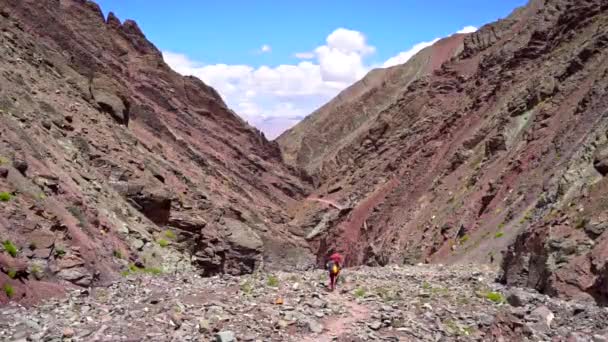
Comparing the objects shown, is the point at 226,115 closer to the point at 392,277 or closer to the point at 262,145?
the point at 262,145

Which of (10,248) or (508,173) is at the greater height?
(508,173)

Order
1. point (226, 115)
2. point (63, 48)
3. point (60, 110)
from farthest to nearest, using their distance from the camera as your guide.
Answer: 1. point (226, 115)
2. point (63, 48)
3. point (60, 110)

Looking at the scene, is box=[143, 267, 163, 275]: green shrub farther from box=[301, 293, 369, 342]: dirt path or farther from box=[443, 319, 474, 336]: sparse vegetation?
box=[443, 319, 474, 336]: sparse vegetation

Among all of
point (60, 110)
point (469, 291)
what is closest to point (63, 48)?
point (60, 110)

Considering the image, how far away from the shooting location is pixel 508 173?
91.1ft

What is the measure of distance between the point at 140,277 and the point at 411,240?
18331 mm

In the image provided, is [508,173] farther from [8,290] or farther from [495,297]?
[8,290]

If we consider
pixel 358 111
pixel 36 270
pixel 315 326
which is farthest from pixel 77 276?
pixel 358 111

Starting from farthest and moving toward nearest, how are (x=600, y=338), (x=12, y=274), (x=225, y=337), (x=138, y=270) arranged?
(x=138, y=270), (x=12, y=274), (x=600, y=338), (x=225, y=337)

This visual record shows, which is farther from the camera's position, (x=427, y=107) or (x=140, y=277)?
(x=427, y=107)

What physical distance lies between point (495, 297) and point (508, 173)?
47.3 feet

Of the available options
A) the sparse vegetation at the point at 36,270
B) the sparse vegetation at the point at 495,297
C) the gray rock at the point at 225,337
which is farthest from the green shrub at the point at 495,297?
the sparse vegetation at the point at 36,270

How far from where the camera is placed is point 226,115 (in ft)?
233

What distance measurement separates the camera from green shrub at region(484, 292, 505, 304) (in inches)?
561
